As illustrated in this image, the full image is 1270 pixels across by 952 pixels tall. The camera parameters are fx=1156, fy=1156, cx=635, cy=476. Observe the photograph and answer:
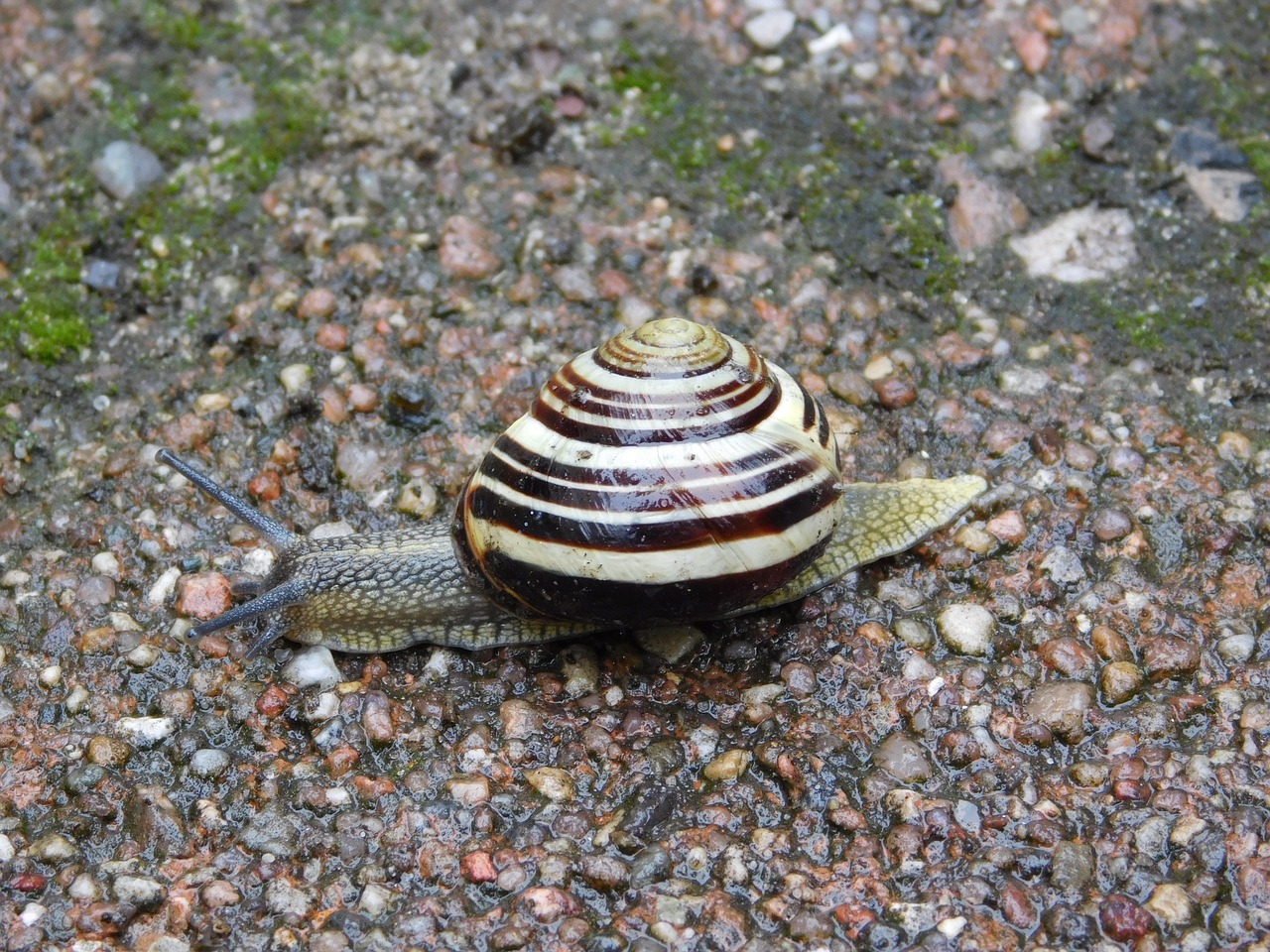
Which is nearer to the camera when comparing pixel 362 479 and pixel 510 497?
pixel 510 497

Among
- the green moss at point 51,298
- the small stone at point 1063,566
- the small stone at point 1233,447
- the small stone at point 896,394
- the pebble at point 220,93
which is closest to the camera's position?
the small stone at point 1063,566

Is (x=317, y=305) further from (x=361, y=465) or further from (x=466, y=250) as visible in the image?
(x=361, y=465)

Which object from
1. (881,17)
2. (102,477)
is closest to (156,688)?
(102,477)

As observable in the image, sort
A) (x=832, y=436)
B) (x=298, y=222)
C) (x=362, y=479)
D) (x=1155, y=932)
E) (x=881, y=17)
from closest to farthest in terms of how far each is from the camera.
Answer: (x=1155, y=932)
(x=832, y=436)
(x=362, y=479)
(x=298, y=222)
(x=881, y=17)

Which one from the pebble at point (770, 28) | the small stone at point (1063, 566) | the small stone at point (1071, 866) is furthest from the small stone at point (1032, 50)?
the small stone at point (1071, 866)

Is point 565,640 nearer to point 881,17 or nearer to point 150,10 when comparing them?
point 881,17

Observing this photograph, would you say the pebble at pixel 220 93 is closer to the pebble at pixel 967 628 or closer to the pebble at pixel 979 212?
the pebble at pixel 979 212
